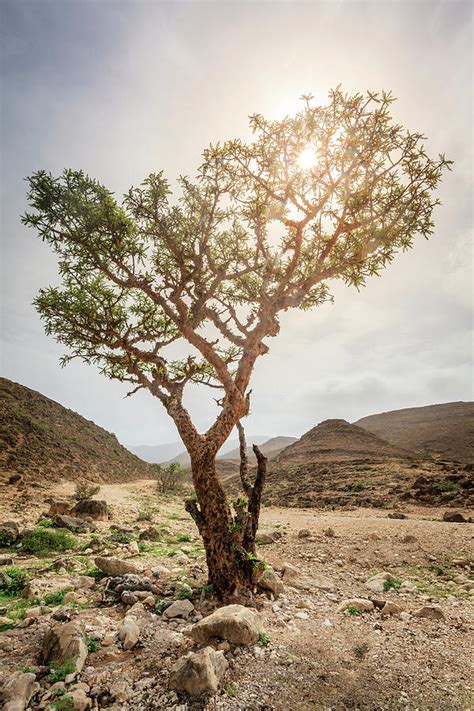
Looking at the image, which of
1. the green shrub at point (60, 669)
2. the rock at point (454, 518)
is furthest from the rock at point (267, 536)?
the green shrub at point (60, 669)

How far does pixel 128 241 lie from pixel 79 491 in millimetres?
17244

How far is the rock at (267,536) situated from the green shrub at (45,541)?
6.13 metres

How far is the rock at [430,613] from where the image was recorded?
19.2ft

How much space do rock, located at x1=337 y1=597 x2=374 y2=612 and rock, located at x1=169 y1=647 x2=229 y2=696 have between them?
10.4ft

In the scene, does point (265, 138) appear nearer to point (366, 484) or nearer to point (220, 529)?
point (220, 529)

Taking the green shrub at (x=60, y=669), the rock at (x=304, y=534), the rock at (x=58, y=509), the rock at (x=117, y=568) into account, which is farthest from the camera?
the rock at (x=58, y=509)

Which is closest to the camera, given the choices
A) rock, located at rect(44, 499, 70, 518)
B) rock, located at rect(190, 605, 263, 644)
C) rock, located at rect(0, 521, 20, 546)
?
rock, located at rect(190, 605, 263, 644)

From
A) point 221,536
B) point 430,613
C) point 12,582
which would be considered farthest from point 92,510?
point 430,613

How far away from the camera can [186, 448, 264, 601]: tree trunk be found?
6418mm

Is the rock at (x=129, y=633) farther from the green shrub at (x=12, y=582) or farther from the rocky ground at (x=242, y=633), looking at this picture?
the green shrub at (x=12, y=582)

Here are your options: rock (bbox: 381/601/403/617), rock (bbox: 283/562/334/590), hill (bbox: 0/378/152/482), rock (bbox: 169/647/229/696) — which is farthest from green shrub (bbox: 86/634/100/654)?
hill (bbox: 0/378/152/482)

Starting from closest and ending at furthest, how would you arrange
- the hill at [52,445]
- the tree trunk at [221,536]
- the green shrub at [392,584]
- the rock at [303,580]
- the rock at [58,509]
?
the tree trunk at [221,536] → the green shrub at [392,584] → the rock at [303,580] → the rock at [58,509] → the hill at [52,445]

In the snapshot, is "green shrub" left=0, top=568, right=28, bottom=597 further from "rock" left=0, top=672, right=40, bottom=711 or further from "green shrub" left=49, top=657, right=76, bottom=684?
"rock" left=0, top=672, right=40, bottom=711

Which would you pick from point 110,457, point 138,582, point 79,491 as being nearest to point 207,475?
point 138,582
